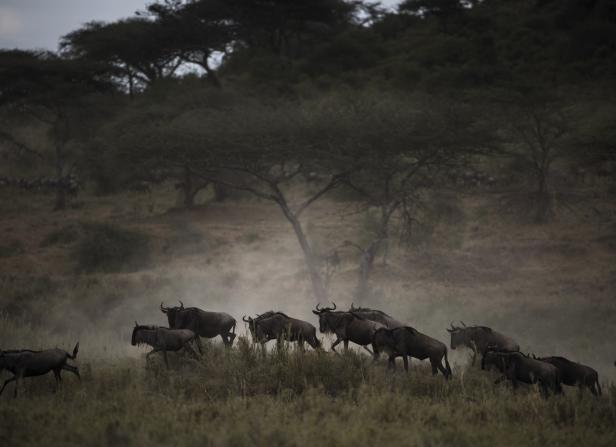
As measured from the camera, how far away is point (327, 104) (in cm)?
2666

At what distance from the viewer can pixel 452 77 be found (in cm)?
2850

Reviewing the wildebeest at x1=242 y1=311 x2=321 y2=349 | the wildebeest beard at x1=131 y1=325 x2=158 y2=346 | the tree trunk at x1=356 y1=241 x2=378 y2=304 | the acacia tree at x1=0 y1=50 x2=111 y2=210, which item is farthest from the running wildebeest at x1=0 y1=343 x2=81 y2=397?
the acacia tree at x1=0 y1=50 x2=111 y2=210

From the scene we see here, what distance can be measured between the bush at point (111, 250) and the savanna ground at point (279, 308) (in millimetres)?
61

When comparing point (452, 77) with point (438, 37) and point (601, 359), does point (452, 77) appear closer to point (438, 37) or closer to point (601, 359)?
point (438, 37)

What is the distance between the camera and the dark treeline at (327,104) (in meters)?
16.5

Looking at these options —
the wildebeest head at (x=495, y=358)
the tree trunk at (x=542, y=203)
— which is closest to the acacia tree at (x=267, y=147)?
the wildebeest head at (x=495, y=358)

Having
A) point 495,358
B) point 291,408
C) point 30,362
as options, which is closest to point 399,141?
point 495,358

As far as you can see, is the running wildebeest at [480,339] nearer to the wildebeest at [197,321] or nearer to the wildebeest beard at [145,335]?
the wildebeest at [197,321]

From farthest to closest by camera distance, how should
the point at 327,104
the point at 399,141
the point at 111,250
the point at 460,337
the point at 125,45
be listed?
the point at 125,45 < the point at 327,104 < the point at 111,250 < the point at 399,141 < the point at 460,337

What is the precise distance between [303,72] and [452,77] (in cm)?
990

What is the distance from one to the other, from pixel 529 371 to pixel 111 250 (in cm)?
1517

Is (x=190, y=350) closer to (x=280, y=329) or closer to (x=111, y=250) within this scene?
(x=280, y=329)

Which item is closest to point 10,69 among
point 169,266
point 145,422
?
point 169,266

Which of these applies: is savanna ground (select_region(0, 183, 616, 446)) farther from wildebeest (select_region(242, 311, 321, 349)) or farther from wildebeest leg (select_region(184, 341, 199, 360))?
wildebeest (select_region(242, 311, 321, 349))
